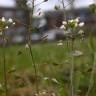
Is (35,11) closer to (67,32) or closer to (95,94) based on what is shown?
(67,32)

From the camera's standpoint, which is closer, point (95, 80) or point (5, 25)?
point (5, 25)

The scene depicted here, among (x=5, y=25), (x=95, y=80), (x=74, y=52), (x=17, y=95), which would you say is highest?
(x=5, y=25)

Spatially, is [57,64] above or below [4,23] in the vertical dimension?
below

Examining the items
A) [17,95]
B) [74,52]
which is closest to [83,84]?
[17,95]

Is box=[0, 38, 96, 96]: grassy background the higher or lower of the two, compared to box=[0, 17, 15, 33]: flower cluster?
lower

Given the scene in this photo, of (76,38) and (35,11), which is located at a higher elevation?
(35,11)

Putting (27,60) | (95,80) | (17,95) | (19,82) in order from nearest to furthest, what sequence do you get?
(19,82) → (95,80) → (17,95) → (27,60)

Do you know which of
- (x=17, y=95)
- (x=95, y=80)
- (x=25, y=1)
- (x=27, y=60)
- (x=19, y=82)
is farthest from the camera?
(x=27, y=60)

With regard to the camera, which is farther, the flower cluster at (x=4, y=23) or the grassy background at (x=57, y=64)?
the grassy background at (x=57, y=64)

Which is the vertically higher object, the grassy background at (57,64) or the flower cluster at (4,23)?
the flower cluster at (4,23)

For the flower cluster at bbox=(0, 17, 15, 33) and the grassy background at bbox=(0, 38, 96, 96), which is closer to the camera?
the flower cluster at bbox=(0, 17, 15, 33)

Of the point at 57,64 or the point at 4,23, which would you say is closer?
the point at 4,23
